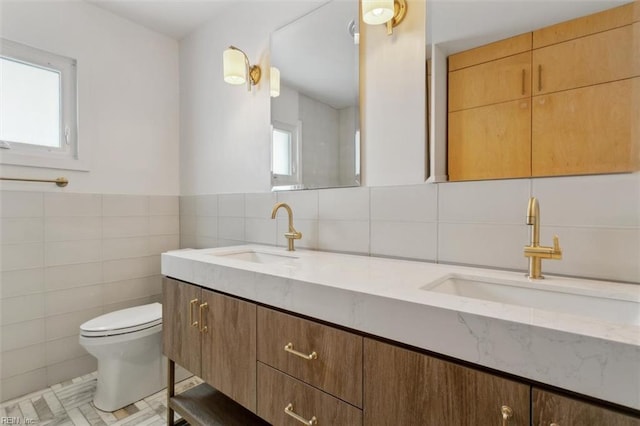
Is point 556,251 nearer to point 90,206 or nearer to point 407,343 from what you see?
point 407,343

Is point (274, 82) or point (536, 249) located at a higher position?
point (274, 82)

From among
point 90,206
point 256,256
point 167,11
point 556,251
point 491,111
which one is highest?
point 167,11

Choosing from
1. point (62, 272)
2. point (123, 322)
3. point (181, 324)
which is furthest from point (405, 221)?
point (62, 272)

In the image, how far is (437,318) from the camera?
2.04ft

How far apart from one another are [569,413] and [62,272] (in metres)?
2.41

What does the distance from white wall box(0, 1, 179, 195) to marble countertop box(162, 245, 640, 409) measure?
141 cm

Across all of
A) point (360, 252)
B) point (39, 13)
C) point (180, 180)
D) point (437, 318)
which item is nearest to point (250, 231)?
point (360, 252)

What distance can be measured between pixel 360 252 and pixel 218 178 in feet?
3.98

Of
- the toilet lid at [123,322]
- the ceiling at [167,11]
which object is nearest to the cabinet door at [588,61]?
the ceiling at [167,11]

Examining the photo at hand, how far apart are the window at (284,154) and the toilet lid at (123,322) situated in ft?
3.38

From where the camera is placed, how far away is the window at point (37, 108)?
171 centimetres

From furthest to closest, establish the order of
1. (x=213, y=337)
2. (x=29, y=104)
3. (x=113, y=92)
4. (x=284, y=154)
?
A: (x=113, y=92) < (x=29, y=104) < (x=284, y=154) < (x=213, y=337)

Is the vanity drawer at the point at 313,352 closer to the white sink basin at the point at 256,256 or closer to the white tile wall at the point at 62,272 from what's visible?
the white sink basin at the point at 256,256

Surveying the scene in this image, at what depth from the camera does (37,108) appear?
6.02 ft
